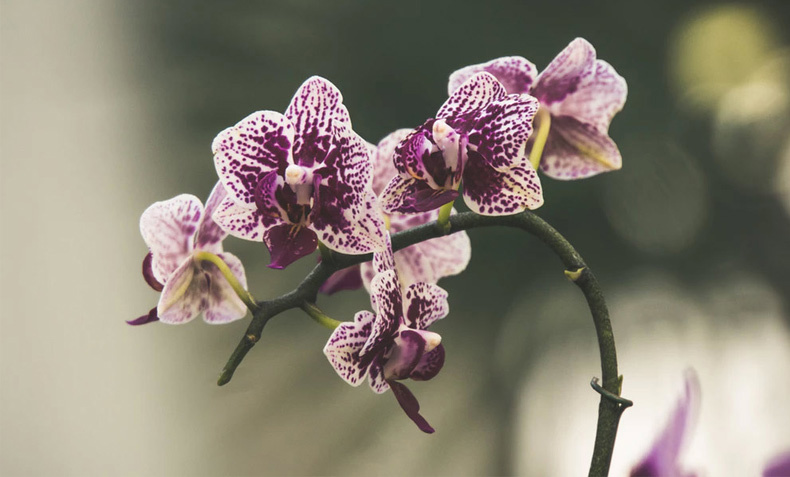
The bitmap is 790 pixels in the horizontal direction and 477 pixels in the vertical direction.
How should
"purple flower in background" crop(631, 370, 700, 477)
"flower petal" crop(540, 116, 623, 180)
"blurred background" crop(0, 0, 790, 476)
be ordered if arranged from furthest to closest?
"blurred background" crop(0, 0, 790, 476), "flower petal" crop(540, 116, 623, 180), "purple flower in background" crop(631, 370, 700, 477)

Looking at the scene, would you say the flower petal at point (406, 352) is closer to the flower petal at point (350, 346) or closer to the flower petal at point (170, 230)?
the flower petal at point (350, 346)

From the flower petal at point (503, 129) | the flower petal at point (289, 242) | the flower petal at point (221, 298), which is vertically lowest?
the flower petal at point (221, 298)

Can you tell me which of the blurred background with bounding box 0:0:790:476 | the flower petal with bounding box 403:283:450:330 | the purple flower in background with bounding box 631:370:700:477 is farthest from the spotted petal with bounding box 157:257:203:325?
the blurred background with bounding box 0:0:790:476

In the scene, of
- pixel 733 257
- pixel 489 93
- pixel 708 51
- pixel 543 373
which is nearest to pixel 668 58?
pixel 708 51

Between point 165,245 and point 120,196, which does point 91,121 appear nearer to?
point 120,196

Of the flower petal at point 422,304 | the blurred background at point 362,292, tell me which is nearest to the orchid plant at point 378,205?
the flower petal at point 422,304

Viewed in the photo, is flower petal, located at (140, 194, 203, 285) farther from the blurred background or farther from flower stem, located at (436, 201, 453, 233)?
the blurred background
